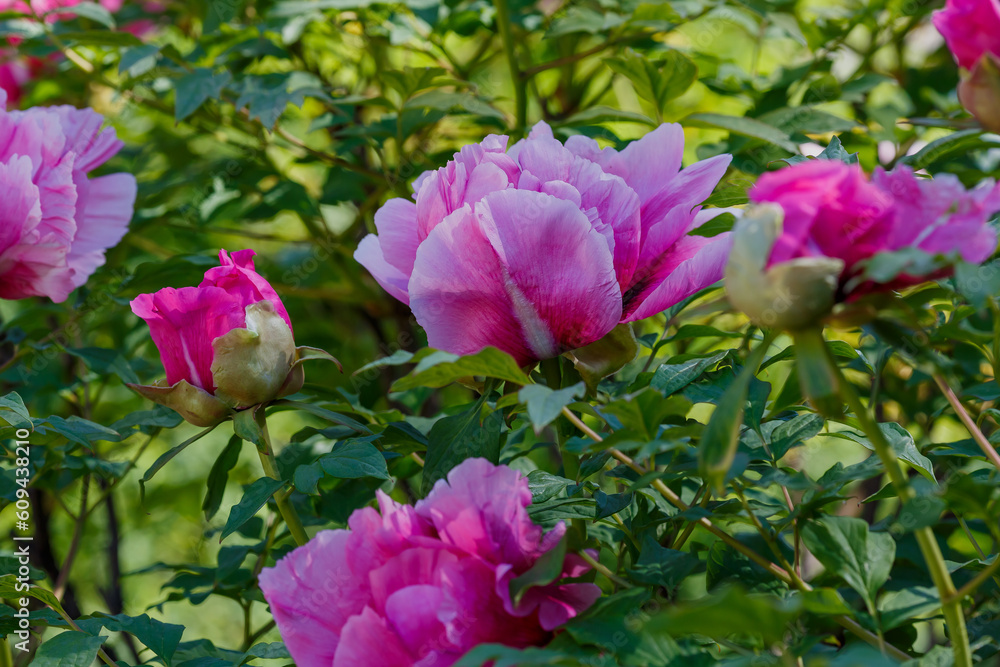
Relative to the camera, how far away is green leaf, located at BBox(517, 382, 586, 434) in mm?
386

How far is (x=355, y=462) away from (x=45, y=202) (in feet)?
1.25

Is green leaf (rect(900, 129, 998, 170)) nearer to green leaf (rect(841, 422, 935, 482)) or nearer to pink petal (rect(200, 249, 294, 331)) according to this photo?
green leaf (rect(841, 422, 935, 482))

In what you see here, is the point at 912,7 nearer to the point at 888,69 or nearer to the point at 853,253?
the point at 888,69

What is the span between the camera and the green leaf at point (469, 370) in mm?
423

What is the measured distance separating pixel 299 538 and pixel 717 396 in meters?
0.28

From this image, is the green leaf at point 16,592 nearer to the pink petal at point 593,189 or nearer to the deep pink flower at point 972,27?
the pink petal at point 593,189

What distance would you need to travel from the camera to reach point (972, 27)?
0.46 metres

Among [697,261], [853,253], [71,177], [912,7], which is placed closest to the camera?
[853,253]

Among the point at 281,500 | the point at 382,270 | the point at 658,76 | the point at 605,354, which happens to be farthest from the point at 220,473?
the point at 658,76

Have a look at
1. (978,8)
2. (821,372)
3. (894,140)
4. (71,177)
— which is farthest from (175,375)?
(894,140)

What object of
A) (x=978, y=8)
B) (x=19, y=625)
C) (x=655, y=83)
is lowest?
(x=19, y=625)

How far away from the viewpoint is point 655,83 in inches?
32.7

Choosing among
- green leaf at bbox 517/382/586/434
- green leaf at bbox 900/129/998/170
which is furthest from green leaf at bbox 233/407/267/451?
green leaf at bbox 900/129/998/170

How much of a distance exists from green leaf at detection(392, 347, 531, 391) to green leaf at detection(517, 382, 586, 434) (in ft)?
0.07
